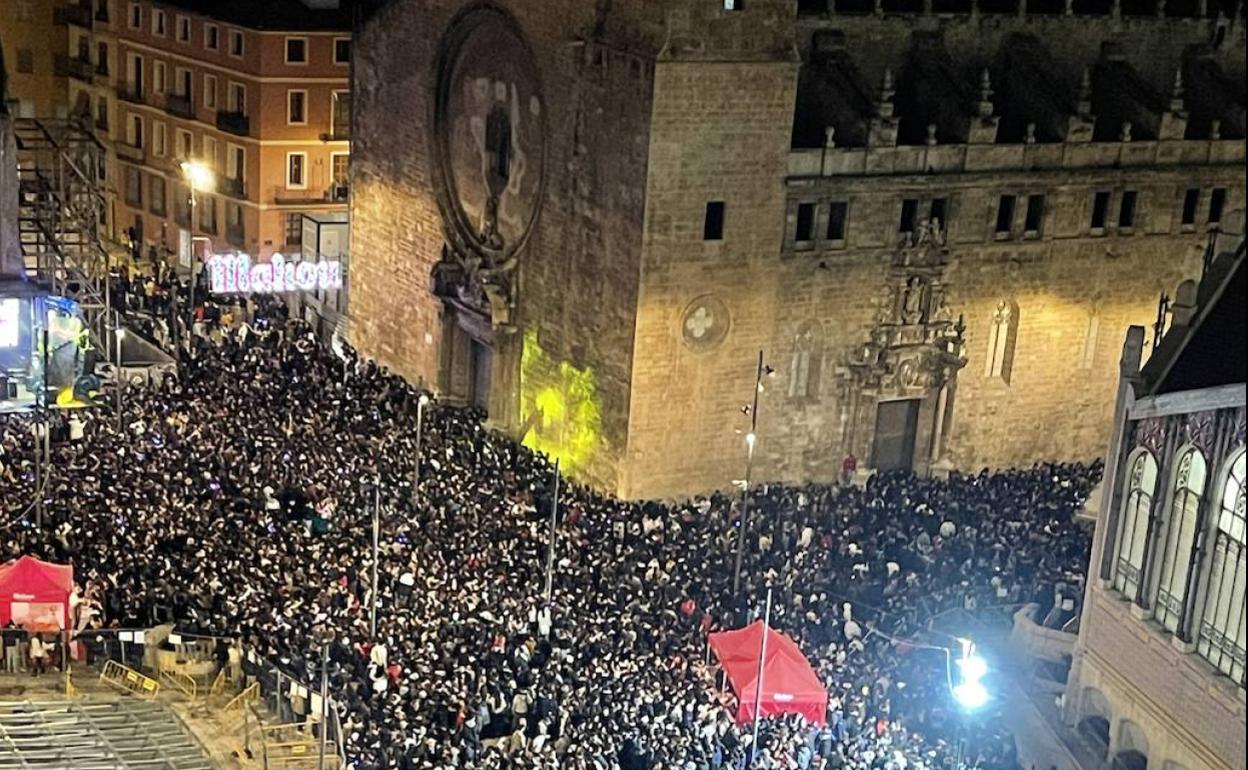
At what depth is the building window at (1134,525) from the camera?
3181 cm

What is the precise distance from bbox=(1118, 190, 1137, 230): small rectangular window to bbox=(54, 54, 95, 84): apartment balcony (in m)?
40.5

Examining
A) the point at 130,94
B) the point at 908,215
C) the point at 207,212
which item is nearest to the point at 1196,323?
the point at 908,215

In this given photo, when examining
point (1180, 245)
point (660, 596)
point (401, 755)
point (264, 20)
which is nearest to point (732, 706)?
point (660, 596)

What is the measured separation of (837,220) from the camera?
45094mm

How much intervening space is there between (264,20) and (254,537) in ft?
98.4

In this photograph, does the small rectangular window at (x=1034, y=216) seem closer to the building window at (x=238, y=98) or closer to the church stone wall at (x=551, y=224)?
the church stone wall at (x=551, y=224)

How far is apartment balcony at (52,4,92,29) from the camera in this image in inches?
2808

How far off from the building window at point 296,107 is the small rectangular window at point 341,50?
5.15ft

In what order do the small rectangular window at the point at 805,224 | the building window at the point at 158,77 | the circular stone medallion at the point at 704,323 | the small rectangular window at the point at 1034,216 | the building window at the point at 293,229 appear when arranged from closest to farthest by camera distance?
the circular stone medallion at the point at 704,323
the small rectangular window at the point at 805,224
the small rectangular window at the point at 1034,216
the building window at the point at 293,229
the building window at the point at 158,77

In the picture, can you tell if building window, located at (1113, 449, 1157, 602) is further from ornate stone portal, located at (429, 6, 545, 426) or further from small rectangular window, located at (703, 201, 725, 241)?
ornate stone portal, located at (429, 6, 545, 426)

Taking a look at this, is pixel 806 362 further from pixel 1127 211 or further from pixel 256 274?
pixel 256 274

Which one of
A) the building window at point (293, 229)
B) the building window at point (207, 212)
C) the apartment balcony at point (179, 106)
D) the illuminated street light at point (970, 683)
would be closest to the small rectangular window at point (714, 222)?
the illuminated street light at point (970, 683)

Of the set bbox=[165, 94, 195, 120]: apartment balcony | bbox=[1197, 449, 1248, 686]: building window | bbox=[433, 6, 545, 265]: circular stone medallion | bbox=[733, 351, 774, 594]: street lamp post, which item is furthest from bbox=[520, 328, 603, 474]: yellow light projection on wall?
bbox=[165, 94, 195, 120]: apartment balcony

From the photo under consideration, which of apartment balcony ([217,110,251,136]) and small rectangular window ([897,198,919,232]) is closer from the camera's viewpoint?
small rectangular window ([897,198,919,232])
